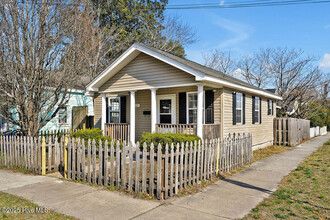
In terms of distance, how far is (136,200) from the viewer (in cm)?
520

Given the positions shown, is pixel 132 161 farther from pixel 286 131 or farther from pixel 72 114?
pixel 286 131

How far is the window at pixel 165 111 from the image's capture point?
1246 centimetres

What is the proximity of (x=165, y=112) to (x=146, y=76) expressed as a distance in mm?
2324

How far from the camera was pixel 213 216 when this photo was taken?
437 centimetres

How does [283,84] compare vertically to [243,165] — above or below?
above

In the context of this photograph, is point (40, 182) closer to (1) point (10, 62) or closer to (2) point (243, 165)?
(1) point (10, 62)

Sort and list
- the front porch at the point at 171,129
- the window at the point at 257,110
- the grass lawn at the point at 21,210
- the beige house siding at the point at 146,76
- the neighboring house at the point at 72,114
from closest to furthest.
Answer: the grass lawn at the point at 21,210
the front porch at the point at 171,129
the beige house siding at the point at 146,76
the window at the point at 257,110
the neighboring house at the point at 72,114

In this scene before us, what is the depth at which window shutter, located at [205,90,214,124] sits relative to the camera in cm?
1099

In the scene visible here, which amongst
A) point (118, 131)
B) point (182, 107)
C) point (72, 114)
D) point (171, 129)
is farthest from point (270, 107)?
point (72, 114)

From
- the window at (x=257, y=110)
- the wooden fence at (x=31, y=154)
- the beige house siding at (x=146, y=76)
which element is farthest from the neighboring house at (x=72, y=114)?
the window at (x=257, y=110)

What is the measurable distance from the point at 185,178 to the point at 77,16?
7.87 m

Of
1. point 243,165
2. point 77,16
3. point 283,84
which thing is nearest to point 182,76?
point 243,165

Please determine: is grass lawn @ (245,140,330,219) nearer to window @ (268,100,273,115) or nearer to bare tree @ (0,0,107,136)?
bare tree @ (0,0,107,136)

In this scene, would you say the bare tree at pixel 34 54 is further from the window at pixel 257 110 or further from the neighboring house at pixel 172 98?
the window at pixel 257 110
